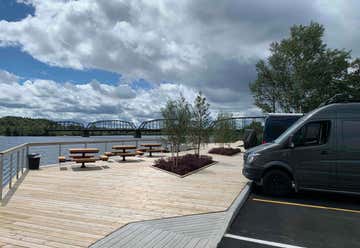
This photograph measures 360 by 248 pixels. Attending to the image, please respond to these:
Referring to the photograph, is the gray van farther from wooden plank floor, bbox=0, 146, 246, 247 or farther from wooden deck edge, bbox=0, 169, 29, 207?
wooden deck edge, bbox=0, 169, 29, 207

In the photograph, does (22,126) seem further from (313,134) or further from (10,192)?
(313,134)

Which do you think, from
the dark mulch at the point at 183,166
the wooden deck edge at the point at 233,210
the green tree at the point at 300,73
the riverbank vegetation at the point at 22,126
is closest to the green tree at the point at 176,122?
the dark mulch at the point at 183,166

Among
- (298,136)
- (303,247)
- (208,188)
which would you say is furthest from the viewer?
(208,188)

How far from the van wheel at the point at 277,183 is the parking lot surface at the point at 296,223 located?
0.20 metres

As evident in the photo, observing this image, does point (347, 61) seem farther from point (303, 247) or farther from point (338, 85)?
point (303, 247)

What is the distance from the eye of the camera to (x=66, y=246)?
333 centimetres

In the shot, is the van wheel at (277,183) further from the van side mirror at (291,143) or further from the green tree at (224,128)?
the green tree at (224,128)

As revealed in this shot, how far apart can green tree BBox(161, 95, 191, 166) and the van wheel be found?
4.40 meters

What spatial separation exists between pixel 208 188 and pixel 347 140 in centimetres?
A: 352

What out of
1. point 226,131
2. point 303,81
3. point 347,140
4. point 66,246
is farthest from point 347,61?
point 66,246

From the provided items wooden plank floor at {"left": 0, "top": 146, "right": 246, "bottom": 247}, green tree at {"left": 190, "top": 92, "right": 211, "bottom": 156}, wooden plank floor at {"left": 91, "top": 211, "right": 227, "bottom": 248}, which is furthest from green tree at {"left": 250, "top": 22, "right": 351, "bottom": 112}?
wooden plank floor at {"left": 91, "top": 211, "right": 227, "bottom": 248}

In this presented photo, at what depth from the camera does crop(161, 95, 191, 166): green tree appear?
10.6 metres

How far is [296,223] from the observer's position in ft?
15.2

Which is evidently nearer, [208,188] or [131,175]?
[208,188]
